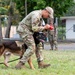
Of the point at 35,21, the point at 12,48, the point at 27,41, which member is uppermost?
the point at 35,21

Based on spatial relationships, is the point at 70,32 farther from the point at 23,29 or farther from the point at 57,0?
the point at 23,29

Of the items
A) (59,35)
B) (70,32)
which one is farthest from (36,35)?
(70,32)

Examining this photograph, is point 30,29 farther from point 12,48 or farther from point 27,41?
point 12,48

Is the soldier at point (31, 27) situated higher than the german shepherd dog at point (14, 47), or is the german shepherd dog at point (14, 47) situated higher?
the soldier at point (31, 27)

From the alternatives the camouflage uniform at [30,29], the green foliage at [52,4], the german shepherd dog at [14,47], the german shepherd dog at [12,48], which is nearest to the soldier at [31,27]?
the camouflage uniform at [30,29]

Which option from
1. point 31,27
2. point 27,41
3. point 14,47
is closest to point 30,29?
point 31,27

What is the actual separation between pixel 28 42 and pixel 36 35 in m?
0.38

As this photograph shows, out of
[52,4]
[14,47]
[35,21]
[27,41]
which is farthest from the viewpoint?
[52,4]

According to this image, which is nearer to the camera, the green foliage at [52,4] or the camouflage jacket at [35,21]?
the camouflage jacket at [35,21]

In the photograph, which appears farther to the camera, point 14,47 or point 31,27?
point 14,47

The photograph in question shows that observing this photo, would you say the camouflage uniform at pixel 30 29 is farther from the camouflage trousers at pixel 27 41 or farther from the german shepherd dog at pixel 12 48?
the german shepherd dog at pixel 12 48

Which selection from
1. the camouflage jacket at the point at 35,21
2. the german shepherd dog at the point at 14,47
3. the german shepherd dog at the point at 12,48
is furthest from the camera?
the german shepherd dog at the point at 12,48

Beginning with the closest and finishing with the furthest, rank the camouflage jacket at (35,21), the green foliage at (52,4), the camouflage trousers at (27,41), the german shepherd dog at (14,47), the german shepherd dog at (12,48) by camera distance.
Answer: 1. the camouflage jacket at (35,21)
2. the camouflage trousers at (27,41)
3. the german shepherd dog at (14,47)
4. the german shepherd dog at (12,48)
5. the green foliage at (52,4)

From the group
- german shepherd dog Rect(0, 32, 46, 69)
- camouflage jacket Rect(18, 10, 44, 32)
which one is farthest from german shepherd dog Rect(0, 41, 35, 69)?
camouflage jacket Rect(18, 10, 44, 32)
